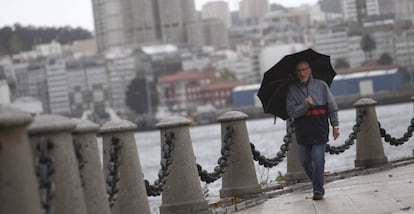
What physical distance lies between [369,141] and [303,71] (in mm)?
4767

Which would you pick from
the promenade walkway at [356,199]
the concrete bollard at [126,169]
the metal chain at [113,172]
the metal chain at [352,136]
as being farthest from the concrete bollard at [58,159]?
the metal chain at [352,136]

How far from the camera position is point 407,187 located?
11.5 metres

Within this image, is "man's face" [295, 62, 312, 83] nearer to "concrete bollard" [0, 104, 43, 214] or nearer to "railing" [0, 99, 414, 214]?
"railing" [0, 99, 414, 214]

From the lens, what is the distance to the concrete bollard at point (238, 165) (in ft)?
42.2

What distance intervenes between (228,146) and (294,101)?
5.57 ft

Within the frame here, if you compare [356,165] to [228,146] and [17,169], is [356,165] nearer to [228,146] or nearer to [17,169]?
[228,146]

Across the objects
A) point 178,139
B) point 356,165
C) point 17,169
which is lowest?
point 356,165

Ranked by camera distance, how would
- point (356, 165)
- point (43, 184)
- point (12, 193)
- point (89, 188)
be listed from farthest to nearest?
point (356, 165) < point (89, 188) < point (43, 184) < point (12, 193)

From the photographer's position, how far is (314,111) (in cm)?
1114

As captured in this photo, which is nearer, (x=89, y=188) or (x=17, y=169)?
(x=17, y=169)

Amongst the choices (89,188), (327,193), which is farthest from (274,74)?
(89,188)

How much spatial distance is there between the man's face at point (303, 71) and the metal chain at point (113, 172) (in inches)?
82.1

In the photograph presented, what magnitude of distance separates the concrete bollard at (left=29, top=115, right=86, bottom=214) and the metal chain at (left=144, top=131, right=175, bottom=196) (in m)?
3.43

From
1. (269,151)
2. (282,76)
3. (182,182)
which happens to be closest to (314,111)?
(282,76)
